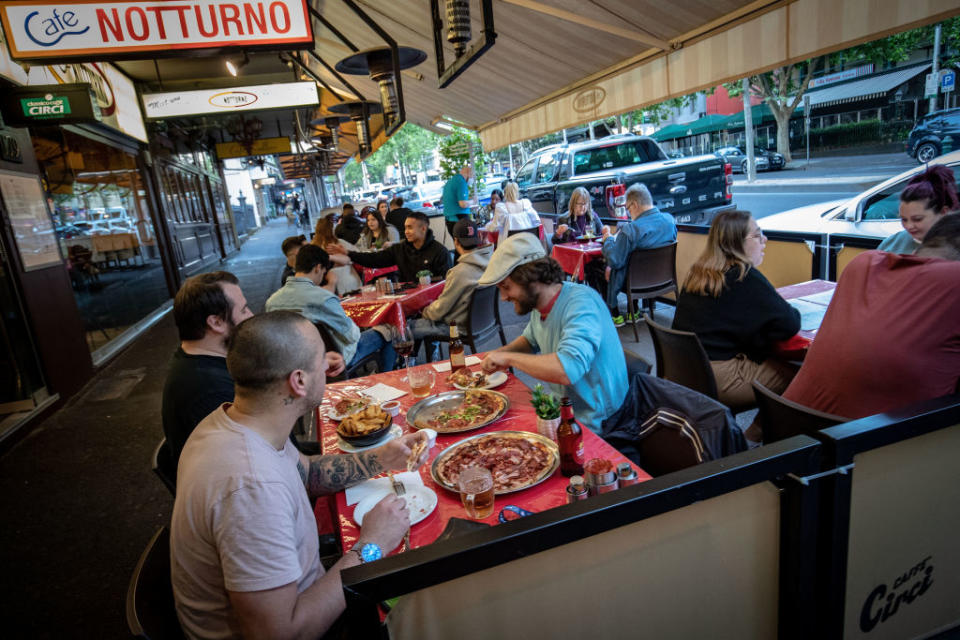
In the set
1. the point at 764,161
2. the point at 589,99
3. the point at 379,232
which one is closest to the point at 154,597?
the point at 589,99

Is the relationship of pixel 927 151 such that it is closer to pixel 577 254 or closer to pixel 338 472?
pixel 577 254

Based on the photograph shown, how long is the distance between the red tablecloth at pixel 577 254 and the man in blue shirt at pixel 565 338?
4261mm

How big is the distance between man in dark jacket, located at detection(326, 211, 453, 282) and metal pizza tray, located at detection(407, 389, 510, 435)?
415 cm

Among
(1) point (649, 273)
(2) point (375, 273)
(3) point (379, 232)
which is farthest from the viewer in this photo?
(3) point (379, 232)

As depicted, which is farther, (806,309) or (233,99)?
(233,99)

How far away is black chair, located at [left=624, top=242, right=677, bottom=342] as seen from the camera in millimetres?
6262

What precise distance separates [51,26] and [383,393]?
3.53 meters

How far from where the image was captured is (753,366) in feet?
11.2

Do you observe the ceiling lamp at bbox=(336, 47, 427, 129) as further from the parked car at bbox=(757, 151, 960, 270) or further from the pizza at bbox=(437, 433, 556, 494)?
the parked car at bbox=(757, 151, 960, 270)

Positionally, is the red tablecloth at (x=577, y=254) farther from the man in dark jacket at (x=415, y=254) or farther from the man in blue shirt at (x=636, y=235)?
the man in dark jacket at (x=415, y=254)

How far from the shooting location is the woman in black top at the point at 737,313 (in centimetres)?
323

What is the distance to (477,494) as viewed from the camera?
164 centimetres

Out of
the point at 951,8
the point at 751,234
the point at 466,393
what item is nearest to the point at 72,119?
the point at 466,393

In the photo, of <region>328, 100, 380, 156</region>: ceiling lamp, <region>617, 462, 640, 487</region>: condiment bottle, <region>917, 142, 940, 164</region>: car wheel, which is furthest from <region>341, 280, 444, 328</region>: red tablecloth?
<region>917, 142, 940, 164</region>: car wheel
